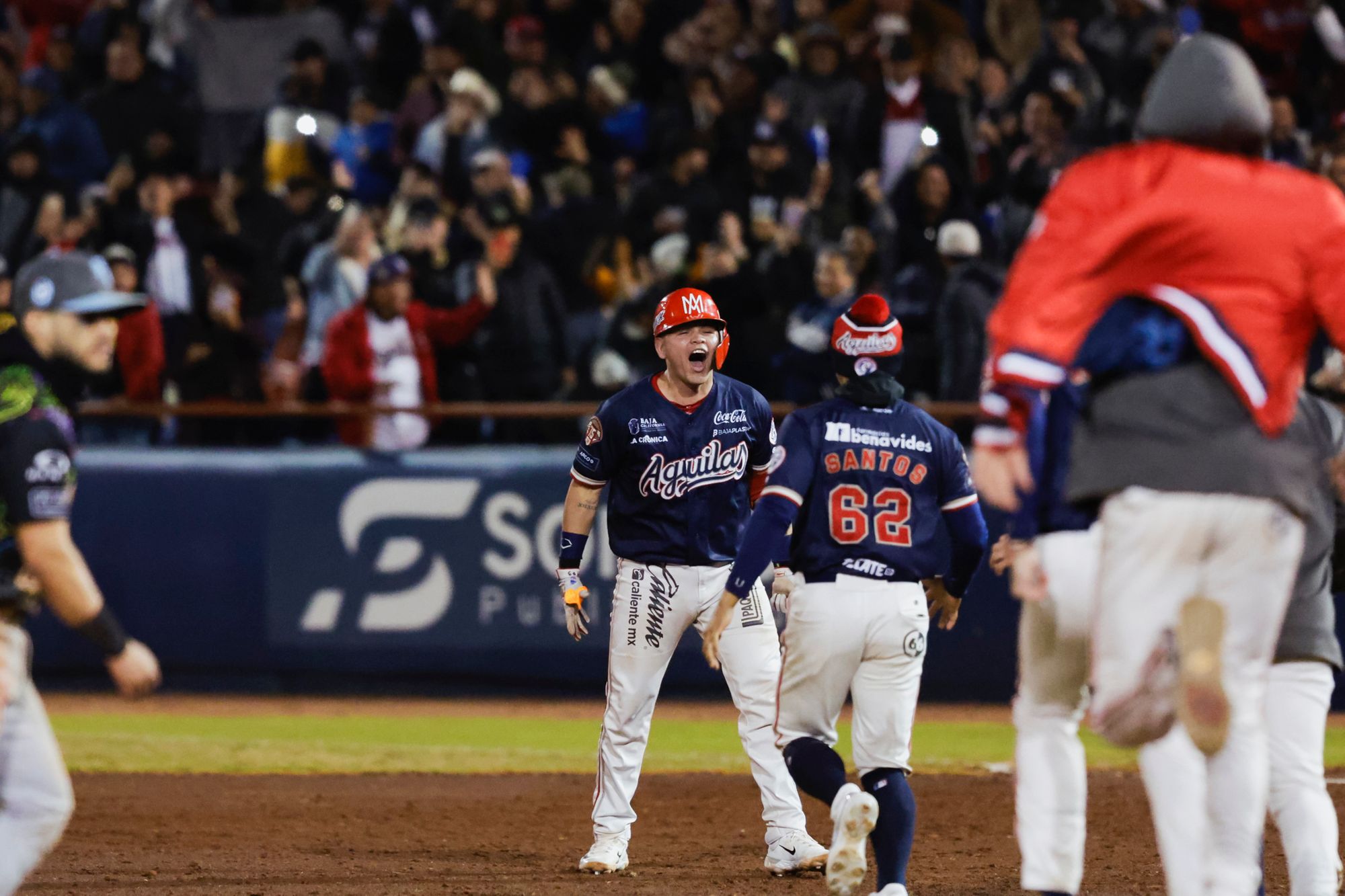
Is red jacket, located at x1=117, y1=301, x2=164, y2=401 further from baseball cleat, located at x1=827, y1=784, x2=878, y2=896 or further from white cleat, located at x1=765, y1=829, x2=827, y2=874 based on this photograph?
baseball cleat, located at x1=827, y1=784, x2=878, y2=896

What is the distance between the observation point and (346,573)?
1345 cm

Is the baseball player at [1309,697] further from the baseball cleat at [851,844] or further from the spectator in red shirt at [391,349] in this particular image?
the spectator in red shirt at [391,349]

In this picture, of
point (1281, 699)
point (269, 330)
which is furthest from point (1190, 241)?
point (269, 330)

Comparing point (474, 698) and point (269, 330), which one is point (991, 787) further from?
point (269, 330)

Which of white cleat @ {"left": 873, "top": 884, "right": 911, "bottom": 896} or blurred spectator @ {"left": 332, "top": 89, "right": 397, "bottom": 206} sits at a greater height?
blurred spectator @ {"left": 332, "top": 89, "right": 397, "bottom": 206}

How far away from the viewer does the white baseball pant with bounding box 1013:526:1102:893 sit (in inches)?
198

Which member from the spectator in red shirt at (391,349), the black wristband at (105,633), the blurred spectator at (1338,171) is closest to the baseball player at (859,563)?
the black wristband at (105,633)

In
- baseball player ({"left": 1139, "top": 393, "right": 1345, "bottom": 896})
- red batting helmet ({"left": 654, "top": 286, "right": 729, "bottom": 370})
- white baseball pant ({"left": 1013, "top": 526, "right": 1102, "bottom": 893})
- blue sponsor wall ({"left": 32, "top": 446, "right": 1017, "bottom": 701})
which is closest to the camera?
white baseball pant ({"left": 1013, "top": 526, "right": 1102, "bottom": 893})

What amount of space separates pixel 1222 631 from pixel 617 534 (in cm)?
417

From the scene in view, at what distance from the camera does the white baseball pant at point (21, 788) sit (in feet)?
16.6

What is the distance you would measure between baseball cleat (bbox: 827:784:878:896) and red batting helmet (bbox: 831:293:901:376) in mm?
1572

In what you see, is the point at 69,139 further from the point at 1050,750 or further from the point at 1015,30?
the point at 1050,750

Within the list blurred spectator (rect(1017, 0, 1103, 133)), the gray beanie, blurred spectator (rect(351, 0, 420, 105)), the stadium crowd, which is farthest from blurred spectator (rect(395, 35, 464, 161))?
the gray beanie

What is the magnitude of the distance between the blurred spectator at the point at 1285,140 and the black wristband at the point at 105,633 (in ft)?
33.7
